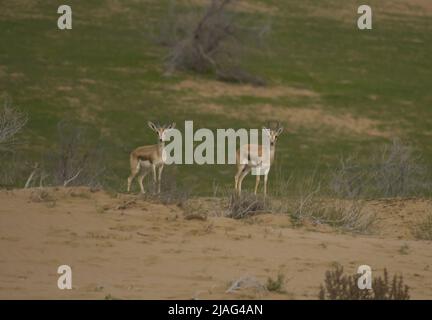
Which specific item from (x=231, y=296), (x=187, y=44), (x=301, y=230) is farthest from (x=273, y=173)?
(x=231, y=296)

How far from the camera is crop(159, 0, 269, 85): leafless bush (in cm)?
4994

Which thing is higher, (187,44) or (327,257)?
(187,44)

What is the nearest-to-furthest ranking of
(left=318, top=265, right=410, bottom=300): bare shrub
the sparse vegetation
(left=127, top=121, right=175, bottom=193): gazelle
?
(left=318, top=265, right=410, bottom=300): bare shrub, the sparse vegetation, (left=127, top=121, right=175, bottom=193): gazelle

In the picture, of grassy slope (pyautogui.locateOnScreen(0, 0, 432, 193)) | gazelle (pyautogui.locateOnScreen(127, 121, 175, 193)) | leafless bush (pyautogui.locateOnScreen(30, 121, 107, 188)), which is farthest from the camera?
grassy slope (pyautogui.locateOnScreen(0, 0, 432, 193))

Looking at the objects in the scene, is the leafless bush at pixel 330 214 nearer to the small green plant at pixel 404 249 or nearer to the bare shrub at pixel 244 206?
the bare shrub at pixel 244 206

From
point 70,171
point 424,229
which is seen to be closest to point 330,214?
point 424,229

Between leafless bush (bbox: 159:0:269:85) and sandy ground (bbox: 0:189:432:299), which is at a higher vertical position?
leafless bush (bbox: 159:0:269:85)

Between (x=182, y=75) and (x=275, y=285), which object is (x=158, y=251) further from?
(x=182, y=75)

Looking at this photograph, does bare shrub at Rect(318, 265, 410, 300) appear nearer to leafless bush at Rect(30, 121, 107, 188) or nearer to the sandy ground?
the sandy ground

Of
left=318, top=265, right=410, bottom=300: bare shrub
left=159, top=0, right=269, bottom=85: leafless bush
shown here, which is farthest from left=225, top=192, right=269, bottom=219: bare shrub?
left=159, top=0, right=269, bottom=85: leafless bush

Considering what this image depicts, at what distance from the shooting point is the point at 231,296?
11180 millimetres

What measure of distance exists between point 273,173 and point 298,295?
25.3 meters

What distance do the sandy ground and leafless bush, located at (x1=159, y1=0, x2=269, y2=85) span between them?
3367cm
